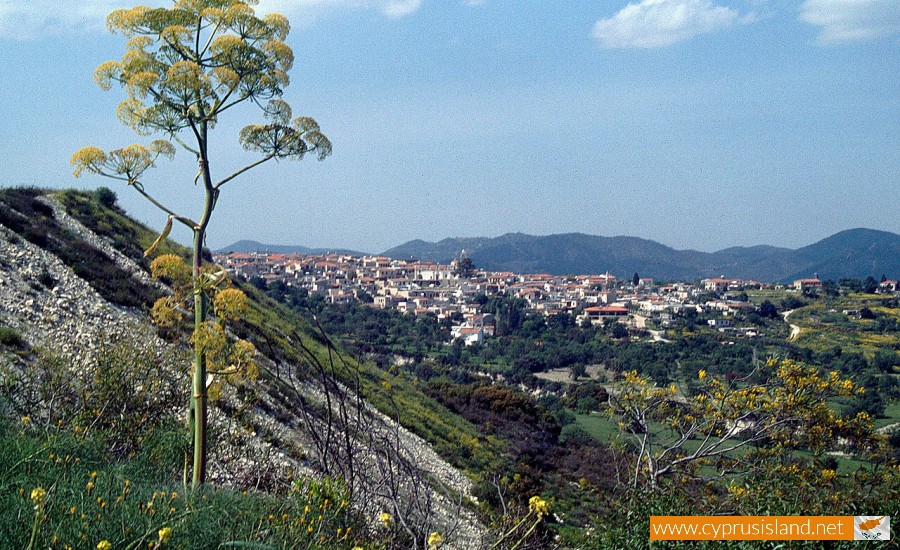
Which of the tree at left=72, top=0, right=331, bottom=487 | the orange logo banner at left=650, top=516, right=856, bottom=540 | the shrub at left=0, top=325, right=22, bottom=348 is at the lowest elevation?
the orange logo banner at left=650, top=516, right=856, bottom=540

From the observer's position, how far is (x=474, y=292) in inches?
Answer: 3698

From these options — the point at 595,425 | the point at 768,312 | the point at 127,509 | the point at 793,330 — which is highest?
the point at 127,509

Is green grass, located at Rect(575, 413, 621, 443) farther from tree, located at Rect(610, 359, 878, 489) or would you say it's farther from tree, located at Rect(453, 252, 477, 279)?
tree, located at Rect(453, 252, 477, 279)

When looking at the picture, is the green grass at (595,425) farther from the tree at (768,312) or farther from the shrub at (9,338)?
the tree at (768,312)

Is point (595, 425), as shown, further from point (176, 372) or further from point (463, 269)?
point (463, 269)

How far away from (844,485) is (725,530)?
9.27 feet

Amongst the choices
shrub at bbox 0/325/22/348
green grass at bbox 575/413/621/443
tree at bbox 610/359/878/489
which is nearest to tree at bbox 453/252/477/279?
green grass at bbox 575/413/621/443

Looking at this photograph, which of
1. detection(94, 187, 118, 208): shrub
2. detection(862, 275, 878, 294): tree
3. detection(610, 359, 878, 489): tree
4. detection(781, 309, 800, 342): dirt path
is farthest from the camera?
detection(862, 275, 878, 294): tree

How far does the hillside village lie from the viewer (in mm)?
69125

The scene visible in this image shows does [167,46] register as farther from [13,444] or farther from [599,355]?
[599,355]

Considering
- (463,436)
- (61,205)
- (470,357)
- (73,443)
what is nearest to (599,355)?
(470,357)

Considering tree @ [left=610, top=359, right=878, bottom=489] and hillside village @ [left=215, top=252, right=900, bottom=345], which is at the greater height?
tree @ [left=610, top=359, right=878, bottom=489]

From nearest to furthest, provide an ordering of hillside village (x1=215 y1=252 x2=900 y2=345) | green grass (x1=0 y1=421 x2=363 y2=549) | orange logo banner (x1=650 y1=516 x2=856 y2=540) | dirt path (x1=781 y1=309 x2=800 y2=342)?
green grass (x1=0 y1=421 x2=363 y2=549), orange logo banner (x1=650 y1=516 x2=856 y2=540), dirt path (x1=781 y1=309 x2=800 y2=342), hillside village (x1=215 y1=252 x2=900 y2=345)

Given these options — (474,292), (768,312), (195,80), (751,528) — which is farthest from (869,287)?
(195,80)
